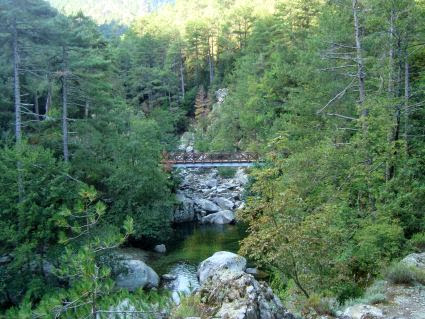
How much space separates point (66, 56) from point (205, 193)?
1440 centimetres

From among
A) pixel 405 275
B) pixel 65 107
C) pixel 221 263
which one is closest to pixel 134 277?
pixel 221 263

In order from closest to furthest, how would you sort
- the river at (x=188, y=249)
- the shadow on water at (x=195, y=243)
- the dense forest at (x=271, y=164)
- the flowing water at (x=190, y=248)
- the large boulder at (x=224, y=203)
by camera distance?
the dense forest at (x=271, y=164) < the flowing water at (x=190, y=248) < the river at (x=188, y=249) < the shadow on water at (x=195, y=243) < the large boulder at (x=224, y=203)

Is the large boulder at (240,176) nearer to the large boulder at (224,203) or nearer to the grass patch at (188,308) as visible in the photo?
the large boulder at (224,203)

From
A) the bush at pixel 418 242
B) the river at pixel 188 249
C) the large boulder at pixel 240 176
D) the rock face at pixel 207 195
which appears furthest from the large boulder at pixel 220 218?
the bush at pixel 418 242

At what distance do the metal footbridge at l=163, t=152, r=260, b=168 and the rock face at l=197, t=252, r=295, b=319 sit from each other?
19598 millimetres

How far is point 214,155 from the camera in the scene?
1020 inches

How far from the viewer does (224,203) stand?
26766 mm

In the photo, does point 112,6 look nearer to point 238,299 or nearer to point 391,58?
point 391,58

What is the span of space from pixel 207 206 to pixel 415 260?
18337 mm

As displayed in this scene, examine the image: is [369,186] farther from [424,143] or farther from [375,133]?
[424,143]

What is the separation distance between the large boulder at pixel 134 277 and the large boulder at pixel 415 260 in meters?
9.37

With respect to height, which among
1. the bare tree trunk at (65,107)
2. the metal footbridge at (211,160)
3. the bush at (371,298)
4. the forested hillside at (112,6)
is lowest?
the bush at (371,298)

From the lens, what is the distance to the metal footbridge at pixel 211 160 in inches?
989

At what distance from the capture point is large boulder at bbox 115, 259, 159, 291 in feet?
48.8
